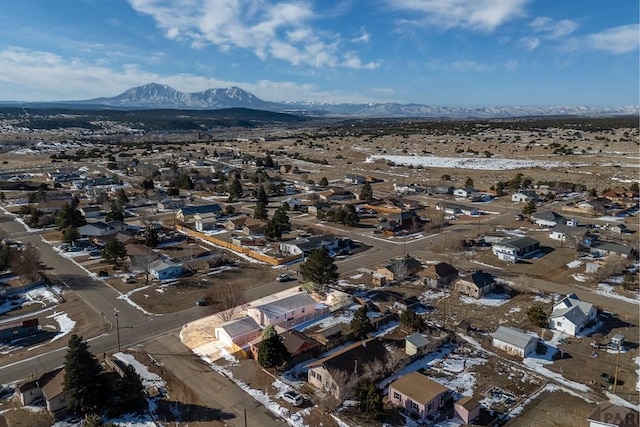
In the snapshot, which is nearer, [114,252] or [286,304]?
[286,304]

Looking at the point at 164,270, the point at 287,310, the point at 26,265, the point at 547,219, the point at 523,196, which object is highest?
the point at 523,196

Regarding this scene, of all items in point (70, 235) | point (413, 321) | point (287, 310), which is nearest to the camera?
point (413, 321)

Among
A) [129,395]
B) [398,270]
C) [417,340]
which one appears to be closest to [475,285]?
[398,270]

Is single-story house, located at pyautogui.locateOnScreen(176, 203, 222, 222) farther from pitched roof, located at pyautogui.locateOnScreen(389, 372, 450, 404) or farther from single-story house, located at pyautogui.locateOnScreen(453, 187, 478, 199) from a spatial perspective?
pitched roof, located at pyautogui.locateOnScreen(389, 372, 450, 404)

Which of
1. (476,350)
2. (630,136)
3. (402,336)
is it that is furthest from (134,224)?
(630,136)

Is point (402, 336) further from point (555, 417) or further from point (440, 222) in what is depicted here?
point (440, 222)

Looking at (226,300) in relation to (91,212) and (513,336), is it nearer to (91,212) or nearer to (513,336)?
(513,336)

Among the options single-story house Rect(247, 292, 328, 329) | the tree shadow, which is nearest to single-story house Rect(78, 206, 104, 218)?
single-story house Rect(247, 292, 328, 329)
